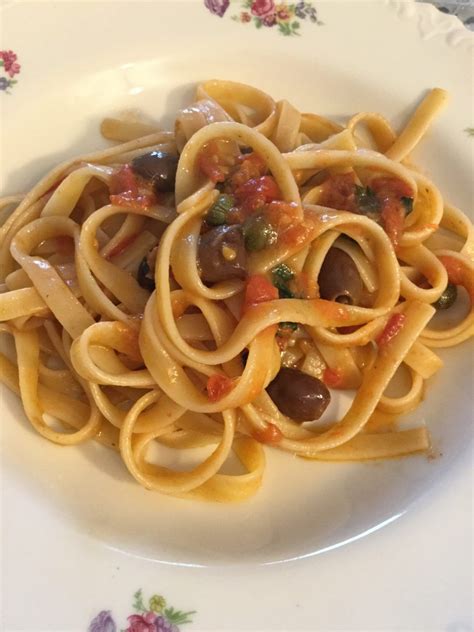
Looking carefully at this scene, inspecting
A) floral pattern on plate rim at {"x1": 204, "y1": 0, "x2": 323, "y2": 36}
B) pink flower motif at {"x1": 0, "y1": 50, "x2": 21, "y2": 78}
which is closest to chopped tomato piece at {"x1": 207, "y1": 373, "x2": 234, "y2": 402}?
pink flower motif at {"x1": 0, "y1": 50, "x2": 21, "y2": 78}

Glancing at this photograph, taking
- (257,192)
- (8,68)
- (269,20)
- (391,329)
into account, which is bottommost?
(391,329)

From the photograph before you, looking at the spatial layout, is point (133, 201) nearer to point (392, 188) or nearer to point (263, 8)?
point (392, 188)

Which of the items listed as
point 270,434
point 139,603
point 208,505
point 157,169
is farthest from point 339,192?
point 139,603

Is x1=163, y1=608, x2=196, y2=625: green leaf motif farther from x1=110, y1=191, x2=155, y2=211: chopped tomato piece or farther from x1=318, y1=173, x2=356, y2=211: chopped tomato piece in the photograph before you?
x1=318, y1=173, x2=356, y2=211: chopped tomato piece

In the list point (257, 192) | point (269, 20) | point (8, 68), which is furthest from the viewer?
point (269, 20)

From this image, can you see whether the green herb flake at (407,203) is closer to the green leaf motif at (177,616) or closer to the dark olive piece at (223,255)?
the dark olive piece at (223,255)

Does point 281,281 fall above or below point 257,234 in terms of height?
below
